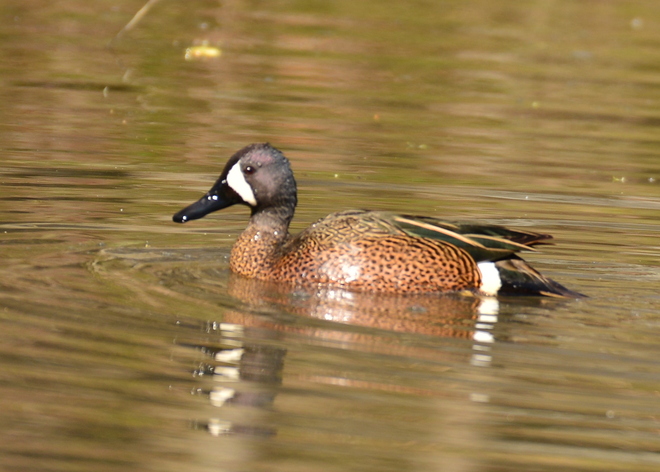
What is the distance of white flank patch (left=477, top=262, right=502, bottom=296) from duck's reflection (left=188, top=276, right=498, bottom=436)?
0.35 feet

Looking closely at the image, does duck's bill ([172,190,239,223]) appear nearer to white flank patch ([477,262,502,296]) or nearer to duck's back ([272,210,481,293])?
duck's back ([272,210,481,293])

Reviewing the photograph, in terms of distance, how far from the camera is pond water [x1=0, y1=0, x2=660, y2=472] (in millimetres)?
4680

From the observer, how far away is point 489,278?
23.3ft

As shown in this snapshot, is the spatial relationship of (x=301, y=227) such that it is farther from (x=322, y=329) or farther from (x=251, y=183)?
(x=322, y=329)

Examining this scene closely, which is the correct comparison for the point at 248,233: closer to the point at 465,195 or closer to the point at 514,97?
the point at 465,195

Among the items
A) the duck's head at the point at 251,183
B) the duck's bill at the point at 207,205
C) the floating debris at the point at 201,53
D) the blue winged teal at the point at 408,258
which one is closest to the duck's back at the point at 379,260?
the blue winged teal at the point at 408,258

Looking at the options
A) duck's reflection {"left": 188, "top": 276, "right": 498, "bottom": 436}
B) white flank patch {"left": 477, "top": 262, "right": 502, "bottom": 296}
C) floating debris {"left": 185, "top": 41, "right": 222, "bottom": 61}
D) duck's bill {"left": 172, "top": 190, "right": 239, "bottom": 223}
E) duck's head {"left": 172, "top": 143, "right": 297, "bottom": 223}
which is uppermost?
floating debris {"left": 185, "top": 41, "right": 222, "bottom": 61}

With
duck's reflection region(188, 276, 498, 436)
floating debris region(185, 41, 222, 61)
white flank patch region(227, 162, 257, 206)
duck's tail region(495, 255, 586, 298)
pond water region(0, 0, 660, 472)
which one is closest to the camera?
pond water region(0, 0, 660, 472)

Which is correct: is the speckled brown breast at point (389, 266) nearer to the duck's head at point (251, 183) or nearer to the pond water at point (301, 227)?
the pond water at point (301, 227)

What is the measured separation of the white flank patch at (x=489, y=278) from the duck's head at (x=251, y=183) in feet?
4.06

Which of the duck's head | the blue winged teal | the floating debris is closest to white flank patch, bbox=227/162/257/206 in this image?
the duck's head

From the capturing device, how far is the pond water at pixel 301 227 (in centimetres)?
Answer: 468

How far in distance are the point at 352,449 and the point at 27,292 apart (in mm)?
2501

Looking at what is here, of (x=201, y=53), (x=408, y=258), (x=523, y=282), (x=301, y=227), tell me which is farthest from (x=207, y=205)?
(x=201, y=53)
